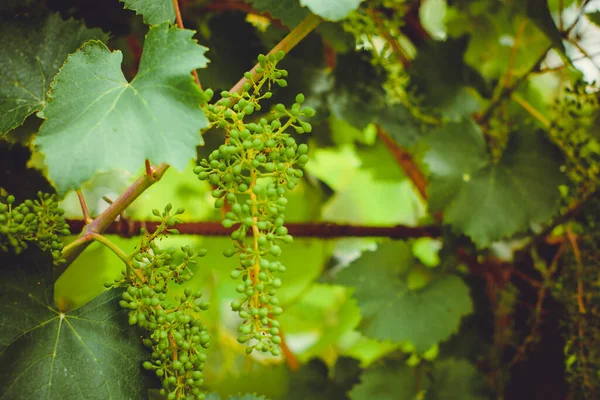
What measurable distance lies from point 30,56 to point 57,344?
21.8 inches

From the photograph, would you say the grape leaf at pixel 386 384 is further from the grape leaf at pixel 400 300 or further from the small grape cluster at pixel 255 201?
the small grape cluster at pixel 255 201

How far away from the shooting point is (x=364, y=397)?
134 cm

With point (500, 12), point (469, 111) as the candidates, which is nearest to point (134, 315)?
point (469, 111)

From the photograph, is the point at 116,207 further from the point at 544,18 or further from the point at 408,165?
the point at 408,165

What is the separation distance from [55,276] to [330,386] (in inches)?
38.8

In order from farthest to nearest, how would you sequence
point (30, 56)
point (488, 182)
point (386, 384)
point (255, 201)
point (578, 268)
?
point (386, 384), point (488, 182), point (578, 268), point (30, 56), point (255, 201)

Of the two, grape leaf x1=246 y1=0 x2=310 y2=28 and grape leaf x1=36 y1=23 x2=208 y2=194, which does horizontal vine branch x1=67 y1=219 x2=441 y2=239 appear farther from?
grape leaf x1=246 y1=0 x2=310 y2=28

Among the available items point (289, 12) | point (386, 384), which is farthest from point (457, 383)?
point (289, 12)

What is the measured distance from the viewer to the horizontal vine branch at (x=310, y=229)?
113cm

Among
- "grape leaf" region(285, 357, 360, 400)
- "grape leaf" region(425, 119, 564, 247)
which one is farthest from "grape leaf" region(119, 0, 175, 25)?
"grape leaf" region(285, 357, 360, 400)

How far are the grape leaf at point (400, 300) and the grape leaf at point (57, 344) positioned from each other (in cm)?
66

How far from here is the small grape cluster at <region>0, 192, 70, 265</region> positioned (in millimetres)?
707

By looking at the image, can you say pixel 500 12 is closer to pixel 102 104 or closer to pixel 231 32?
pixel 231 32

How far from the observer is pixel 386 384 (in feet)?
4.51
